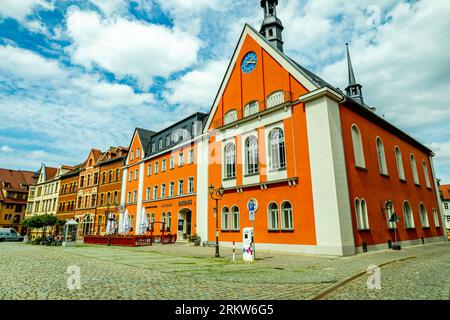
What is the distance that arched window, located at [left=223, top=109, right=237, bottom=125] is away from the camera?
23720 mm

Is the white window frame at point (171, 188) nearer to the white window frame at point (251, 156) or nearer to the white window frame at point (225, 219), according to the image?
the white window frame at point (225, 219)

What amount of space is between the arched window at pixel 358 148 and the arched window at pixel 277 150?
4772mm

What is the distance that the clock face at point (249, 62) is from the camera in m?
23.0

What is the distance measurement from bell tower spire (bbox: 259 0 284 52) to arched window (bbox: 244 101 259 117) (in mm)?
6140

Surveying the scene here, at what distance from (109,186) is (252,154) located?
29861mm

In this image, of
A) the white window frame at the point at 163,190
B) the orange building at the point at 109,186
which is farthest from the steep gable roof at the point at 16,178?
the white window frame at the point at 163,190

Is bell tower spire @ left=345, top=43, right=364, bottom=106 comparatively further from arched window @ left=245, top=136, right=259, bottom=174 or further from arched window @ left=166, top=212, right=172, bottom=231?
arched window @ left=166, top=212, right=172, bottom=231

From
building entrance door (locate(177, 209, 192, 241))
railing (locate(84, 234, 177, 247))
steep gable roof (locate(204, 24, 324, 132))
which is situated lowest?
railing (locate(84, 234, 177, 247))

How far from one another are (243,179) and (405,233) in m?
13.6

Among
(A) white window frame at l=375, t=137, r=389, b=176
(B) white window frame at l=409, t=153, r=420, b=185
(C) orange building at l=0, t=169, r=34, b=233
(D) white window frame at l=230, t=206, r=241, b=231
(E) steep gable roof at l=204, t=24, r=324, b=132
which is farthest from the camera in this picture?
(C) orange building at l=0, t=169, r=34, b=233

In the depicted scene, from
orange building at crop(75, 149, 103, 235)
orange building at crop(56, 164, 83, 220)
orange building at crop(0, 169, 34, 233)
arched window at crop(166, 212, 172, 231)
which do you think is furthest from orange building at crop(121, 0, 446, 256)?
orange building at crop(0, 169, 34, 233)

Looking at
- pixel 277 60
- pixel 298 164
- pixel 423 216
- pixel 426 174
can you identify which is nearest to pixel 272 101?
pixel 277 60
